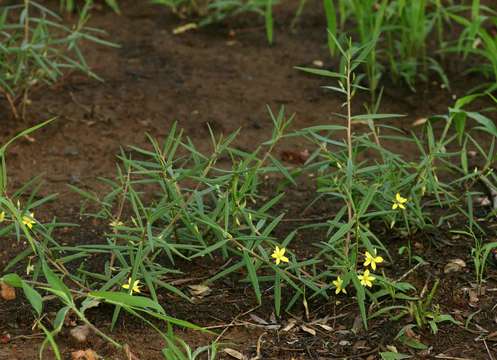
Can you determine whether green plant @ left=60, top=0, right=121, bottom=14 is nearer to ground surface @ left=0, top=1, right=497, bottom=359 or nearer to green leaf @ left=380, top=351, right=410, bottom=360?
ground surface @ left=0, top=1, right=497, bottom=359

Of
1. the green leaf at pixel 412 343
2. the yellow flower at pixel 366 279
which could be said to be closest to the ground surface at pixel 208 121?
the green leaf at pixel 412 343

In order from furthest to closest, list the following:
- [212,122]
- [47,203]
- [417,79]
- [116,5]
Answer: [116,5], [417,79], [212,122], [47,203]

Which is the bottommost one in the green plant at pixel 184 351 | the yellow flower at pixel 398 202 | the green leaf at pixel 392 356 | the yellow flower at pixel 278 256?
A: the green leaf at pixel 392 356

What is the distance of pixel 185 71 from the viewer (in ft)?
14.0

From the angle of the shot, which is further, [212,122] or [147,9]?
[147,9]

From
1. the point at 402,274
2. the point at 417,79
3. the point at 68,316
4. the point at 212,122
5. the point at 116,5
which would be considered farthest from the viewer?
the point at 116,5

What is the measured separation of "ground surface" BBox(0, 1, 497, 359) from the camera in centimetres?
258

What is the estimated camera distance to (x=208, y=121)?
389 centimetres

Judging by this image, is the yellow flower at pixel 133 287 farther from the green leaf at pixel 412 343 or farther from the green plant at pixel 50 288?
the green leaf at pixel 412 343

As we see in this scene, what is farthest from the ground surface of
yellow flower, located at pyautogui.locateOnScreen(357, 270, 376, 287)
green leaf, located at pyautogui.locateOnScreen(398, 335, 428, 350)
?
yellow flower, located at pyautogui.locateOnScreen(357, 270, 376, 287)

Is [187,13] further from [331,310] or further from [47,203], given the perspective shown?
[331,310]

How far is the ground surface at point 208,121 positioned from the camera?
258cm

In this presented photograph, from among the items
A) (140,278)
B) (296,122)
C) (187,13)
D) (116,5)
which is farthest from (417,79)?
(140,278)

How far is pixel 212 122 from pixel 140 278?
1308 millimetres
